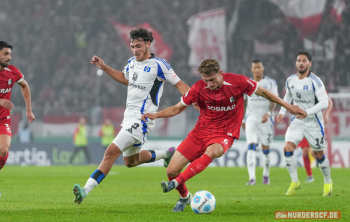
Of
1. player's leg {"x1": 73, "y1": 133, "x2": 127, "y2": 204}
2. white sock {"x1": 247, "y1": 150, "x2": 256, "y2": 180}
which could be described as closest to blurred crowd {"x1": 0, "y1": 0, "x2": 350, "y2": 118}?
white sock {"x1": 247, "y1": 150, "x2": 256, "y2": 180}

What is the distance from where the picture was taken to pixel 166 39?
2880cm

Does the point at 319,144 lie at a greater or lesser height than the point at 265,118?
lesser

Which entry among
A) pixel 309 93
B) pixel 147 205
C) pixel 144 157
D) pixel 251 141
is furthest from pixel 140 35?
pixel 251 141

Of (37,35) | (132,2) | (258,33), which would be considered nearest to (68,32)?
(37,35)

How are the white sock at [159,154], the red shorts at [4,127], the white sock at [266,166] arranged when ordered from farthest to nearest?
the white sock at [266,166] < the red shorts at [4,127] < the white sock at [159,154]

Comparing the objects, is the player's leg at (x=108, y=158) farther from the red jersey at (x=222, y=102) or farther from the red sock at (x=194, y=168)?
the red sock at (x=194, y=168)

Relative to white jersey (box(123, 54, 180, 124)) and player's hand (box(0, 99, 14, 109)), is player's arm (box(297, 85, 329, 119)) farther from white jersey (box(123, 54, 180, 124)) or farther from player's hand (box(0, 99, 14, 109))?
player's hand (box(0, 99, 14, 109))

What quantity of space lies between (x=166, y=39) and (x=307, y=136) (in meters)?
20.6

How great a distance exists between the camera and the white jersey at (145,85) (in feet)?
22.3

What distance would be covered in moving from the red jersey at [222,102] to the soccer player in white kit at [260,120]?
496cm

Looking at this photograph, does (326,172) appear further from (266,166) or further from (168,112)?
(168,112)

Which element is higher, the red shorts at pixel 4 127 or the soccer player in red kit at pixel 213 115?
the soccer player in red kit at pixel 213 115

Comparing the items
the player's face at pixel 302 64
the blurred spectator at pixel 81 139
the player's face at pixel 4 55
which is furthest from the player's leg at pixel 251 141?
the blurred spectator at pixel 81 139

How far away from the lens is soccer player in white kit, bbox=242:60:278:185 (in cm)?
1148
